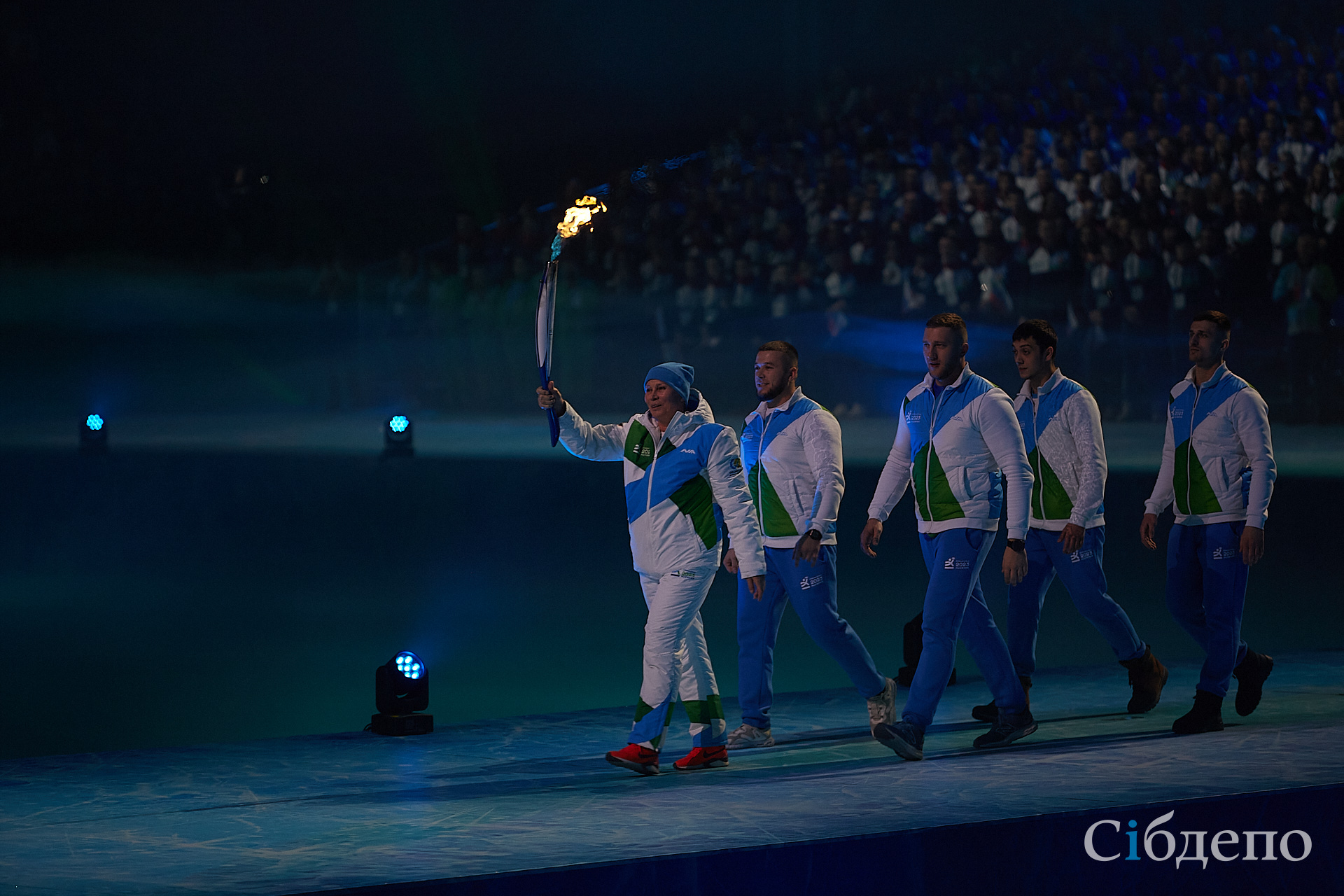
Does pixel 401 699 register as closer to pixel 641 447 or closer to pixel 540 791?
pixel 540 791

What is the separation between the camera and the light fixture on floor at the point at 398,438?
9773mm

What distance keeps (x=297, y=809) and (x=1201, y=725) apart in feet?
9.39

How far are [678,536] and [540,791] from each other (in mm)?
840

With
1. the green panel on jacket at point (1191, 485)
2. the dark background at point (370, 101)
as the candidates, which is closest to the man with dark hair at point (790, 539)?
the green panel on jacket at point (1191, 485)

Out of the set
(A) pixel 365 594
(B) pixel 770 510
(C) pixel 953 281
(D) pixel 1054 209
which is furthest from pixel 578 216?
(D) pixel 1054 209

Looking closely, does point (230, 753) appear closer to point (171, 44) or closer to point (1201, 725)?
point (1201, 725)

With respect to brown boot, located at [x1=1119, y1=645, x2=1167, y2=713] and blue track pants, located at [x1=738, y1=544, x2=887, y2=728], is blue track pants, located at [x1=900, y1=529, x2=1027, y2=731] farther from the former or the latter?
brown boot, located at [x1=1119, y1=645, x2=1167, y2=713]

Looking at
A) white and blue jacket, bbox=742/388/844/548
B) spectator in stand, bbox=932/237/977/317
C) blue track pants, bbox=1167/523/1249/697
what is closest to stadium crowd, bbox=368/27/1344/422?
spectator in stand, bbox=932/237/977/317

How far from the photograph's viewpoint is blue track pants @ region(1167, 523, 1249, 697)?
509cm

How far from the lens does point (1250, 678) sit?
537 centimetres

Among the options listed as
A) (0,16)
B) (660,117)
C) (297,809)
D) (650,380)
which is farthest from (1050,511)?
(0,16)

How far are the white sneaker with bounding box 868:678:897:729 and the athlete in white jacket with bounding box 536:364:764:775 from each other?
1.84 ft

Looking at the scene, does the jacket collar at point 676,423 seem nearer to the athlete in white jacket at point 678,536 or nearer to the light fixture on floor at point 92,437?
the athlete in white jacket at point 678,536

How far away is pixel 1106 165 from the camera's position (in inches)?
488
